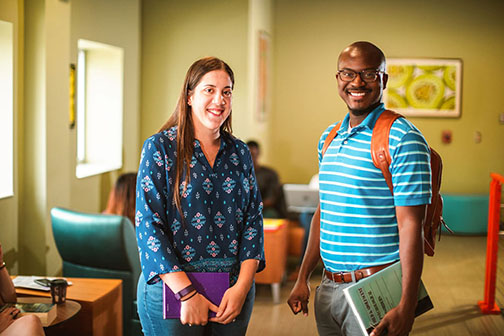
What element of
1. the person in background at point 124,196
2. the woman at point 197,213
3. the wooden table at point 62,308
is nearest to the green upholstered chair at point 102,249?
the person in background at point 124,196

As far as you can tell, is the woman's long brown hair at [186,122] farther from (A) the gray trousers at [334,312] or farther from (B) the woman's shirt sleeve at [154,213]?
(A) the gray trousers at [334,312]

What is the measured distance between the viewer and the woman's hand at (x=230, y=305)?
5.35 ft

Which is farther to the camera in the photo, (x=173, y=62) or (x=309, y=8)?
(x=309, y=8)

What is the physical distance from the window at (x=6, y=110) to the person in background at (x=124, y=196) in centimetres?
Result: 69

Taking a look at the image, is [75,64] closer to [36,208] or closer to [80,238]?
[36,208]

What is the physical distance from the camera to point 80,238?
10.5 feet

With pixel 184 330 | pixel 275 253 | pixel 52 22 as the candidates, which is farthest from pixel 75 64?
pixel 184 330

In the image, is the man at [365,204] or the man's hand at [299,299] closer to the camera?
the man at [365,204]

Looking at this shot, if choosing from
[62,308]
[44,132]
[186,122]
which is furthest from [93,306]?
[44,132]

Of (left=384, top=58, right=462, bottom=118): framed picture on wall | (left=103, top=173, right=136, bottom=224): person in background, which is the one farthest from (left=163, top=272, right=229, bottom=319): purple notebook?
(left=384, top=58, right=462, bottom=118): framed picture on wall

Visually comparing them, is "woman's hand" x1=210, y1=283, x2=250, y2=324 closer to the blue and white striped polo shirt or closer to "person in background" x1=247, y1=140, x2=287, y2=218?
the blue and white striped polo shirt

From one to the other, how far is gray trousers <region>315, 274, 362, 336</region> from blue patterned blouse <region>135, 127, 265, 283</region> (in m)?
0.21

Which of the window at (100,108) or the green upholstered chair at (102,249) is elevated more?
the window at (100,108)

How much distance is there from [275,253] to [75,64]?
195 centimetres
